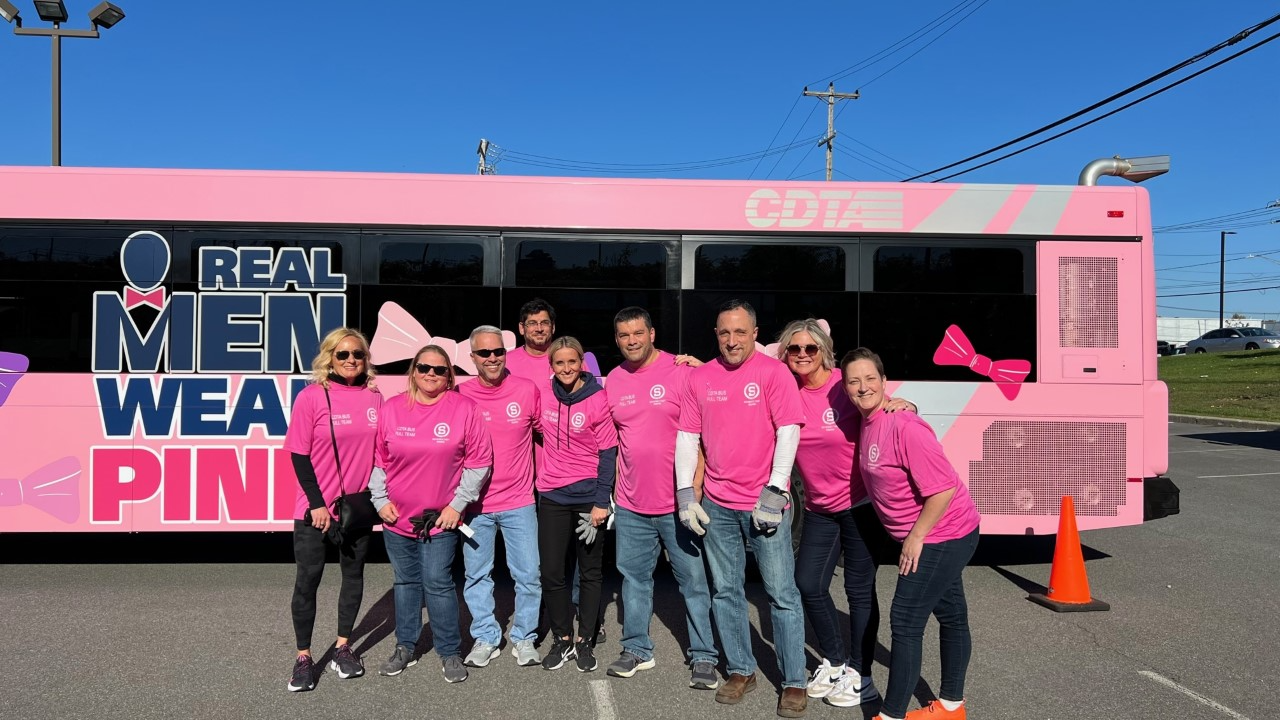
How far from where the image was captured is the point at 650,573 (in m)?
4.35

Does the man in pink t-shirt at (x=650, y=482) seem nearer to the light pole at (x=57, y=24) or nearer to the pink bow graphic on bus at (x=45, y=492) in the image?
the pink bow graphic on bus at (x=45, y=492)

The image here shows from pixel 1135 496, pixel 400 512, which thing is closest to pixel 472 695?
pixel 400 512

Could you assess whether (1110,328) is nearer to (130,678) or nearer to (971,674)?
(971,674)

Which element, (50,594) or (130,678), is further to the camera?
(50,594)

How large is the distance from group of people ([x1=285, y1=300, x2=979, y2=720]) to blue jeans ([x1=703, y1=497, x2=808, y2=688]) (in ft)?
0.03

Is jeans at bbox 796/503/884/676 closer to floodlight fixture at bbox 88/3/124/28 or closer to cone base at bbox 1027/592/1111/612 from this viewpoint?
cone base at bbox 1027/592/1111/612

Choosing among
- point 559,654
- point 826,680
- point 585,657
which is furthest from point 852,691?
point 559,654

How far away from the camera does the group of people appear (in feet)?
12.2

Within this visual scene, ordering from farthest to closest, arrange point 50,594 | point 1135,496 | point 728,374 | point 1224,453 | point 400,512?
point 1224,453 → point 1135,496 → point 50,594 → point 400,512 → point 728,374

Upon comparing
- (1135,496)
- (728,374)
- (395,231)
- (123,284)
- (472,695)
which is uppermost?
(395,231)

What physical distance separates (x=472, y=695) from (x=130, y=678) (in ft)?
5.99

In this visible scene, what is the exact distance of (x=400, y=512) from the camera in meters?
4.22

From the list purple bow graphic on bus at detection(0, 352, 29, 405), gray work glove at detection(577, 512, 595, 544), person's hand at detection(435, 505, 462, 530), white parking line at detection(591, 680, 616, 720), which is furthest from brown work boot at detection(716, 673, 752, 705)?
purple bow graphic on bus at detection(0, 352, 29, 405)

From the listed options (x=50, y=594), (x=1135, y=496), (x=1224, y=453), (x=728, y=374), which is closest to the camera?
(x=728, y=374)
